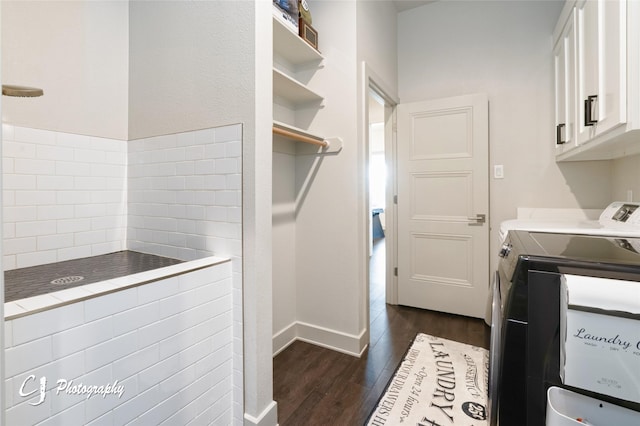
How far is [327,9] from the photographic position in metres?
2.17

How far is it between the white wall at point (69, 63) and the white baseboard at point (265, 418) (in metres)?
1.68

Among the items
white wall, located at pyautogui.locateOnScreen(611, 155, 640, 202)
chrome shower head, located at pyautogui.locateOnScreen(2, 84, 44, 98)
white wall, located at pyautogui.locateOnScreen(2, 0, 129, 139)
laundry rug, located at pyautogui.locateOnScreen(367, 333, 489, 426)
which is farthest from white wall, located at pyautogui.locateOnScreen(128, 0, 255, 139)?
white wall, located at pyautogui.locateOnScreen(611, 155, 640, 202)

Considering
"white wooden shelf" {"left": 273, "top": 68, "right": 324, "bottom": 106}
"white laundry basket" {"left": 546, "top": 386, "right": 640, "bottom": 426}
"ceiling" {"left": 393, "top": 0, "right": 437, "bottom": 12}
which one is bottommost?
"white laundry basket" {"left": 546, "top": 386, "right": 640, "bottom": 426}

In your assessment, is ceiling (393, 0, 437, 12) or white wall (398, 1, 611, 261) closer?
white wall (398, 1, 611, 261)

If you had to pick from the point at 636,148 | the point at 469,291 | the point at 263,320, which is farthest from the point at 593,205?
the point at 263,320

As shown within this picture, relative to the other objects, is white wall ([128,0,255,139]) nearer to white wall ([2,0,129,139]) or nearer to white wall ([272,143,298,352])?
white wall ([2,0,129,139])

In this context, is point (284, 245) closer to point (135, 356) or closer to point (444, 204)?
point (135, 356)

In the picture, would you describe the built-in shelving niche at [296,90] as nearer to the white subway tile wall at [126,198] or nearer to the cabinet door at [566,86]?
the white subway tile wall at [126,198]

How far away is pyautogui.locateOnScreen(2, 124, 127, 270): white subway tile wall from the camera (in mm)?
1415

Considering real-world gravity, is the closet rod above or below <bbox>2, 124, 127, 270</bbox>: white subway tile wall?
above

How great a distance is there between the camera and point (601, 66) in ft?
4.78

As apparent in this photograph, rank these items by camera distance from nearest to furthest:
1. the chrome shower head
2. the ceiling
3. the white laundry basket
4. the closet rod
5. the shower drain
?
1. the white laundry basket
2. the chrome shower head
3. the shower drain
4. the closet rod
5. the ceiling

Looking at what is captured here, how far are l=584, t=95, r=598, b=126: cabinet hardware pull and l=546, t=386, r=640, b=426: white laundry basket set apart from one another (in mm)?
1353

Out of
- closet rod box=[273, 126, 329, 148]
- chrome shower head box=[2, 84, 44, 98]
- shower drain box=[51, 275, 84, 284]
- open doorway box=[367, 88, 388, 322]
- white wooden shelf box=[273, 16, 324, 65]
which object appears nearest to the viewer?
chrome shower head box=[2, 84, 44, 98]
